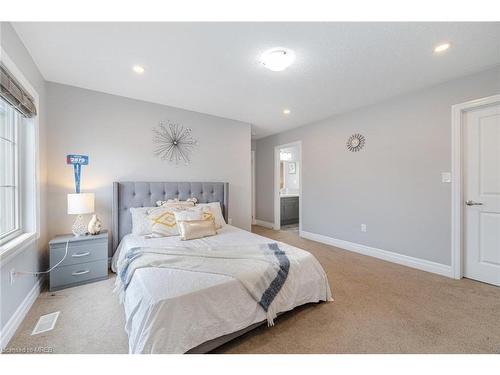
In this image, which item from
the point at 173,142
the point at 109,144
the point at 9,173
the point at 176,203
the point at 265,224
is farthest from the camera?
the point at 265,224

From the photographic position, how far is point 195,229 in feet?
8.26

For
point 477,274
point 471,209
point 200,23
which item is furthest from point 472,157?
point 200,23

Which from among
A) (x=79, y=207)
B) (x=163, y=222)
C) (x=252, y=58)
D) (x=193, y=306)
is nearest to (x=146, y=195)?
(x=163, y=222)

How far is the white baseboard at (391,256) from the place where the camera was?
266 centimetres

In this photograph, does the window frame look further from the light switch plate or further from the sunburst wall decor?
the light switch plate

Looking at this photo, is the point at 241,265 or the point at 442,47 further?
the point at 442,47

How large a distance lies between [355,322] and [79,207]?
3049 mm

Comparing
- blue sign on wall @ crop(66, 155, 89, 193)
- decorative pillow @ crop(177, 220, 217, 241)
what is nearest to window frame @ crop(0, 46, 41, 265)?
blue sign on wall @ crop(66, 155, 89, 193)

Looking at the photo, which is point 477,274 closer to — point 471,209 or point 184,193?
point 471,209

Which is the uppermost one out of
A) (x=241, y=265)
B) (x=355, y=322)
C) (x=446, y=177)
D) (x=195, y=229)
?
(x=446, y=177)

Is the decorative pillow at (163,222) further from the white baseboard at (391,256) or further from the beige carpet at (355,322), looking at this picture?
the white baseboard at (391,256)

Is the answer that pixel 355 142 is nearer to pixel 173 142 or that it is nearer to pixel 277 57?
pixel 277 57

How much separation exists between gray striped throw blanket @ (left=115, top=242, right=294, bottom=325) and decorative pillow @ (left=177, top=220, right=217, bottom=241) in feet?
1.51
